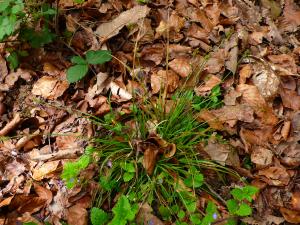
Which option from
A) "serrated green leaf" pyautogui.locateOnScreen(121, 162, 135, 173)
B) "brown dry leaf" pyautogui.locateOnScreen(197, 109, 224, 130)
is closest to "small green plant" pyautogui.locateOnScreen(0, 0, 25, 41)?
"serrated green leaf" pyautogui.locateOnScreen(121, 162, 135, 173)

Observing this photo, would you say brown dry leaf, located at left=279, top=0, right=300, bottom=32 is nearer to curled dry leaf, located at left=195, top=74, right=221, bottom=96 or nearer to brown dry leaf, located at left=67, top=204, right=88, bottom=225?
curled dry leaf, located at left=195, top=74, right=221, bottom=96

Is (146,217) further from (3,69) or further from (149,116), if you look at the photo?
(3,69)

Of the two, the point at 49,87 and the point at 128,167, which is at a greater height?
the point at 49,87

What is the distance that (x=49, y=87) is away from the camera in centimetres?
240

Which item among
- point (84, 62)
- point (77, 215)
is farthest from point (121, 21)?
point (77, 215)

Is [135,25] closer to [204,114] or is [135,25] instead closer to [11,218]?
[204,114]

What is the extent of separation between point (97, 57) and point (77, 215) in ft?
3.19

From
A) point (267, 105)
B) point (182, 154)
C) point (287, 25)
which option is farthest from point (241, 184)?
point (287, 25)

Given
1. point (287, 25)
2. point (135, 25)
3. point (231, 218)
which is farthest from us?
point (287, 25)

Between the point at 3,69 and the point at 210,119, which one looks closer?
the point at 210,119

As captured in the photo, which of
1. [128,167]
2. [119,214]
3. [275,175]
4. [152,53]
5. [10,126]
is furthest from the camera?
[152,53]

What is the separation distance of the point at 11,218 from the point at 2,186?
0.21 m

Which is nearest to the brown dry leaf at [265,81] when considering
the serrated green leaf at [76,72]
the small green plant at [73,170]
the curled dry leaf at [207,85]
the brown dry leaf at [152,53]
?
the curled dry leaf at [207,85]

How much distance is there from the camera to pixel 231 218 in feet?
6.49
